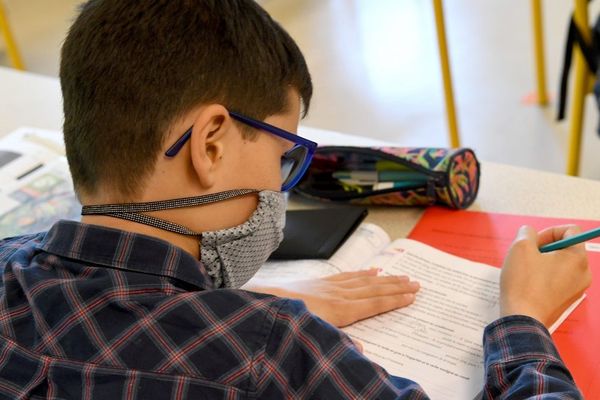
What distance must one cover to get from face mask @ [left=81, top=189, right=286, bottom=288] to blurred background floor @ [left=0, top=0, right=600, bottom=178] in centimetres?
170

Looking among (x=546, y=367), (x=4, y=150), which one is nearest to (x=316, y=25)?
(x=4, y=150)

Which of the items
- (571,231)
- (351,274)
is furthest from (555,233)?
(351,274)

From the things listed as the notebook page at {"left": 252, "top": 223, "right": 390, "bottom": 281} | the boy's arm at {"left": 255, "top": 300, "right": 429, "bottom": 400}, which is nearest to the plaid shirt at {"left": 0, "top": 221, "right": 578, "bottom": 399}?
the boy's arm at {"left": 255, "top": 300, "right": 429, "bottom": 400}

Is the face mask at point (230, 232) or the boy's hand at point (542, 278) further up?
the face mask at point (230, 232)

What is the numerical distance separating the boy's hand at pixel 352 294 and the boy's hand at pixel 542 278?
0.41 feet

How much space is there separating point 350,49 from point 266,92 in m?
2.61

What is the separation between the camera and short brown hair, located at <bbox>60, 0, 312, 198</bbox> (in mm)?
672

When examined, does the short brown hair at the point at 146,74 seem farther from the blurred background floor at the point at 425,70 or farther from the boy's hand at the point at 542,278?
the blurred background floor at the point at 425,70

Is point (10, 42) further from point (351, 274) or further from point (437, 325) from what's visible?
point (437, 325)

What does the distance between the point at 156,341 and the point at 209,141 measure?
0.19 m

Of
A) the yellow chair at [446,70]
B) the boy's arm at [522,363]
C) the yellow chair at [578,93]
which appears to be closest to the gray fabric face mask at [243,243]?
the boy's arm at [522,363]

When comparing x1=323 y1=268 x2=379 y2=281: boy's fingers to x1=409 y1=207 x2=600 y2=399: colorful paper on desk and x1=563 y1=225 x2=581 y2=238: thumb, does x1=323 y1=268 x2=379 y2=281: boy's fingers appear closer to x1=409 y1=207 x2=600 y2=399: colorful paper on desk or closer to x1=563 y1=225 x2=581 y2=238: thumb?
x1=409 y1=207 x2=600 y2=399: colorful paper on desk

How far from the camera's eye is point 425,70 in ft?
9.83

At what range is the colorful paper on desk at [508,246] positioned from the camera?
757 millimetres
